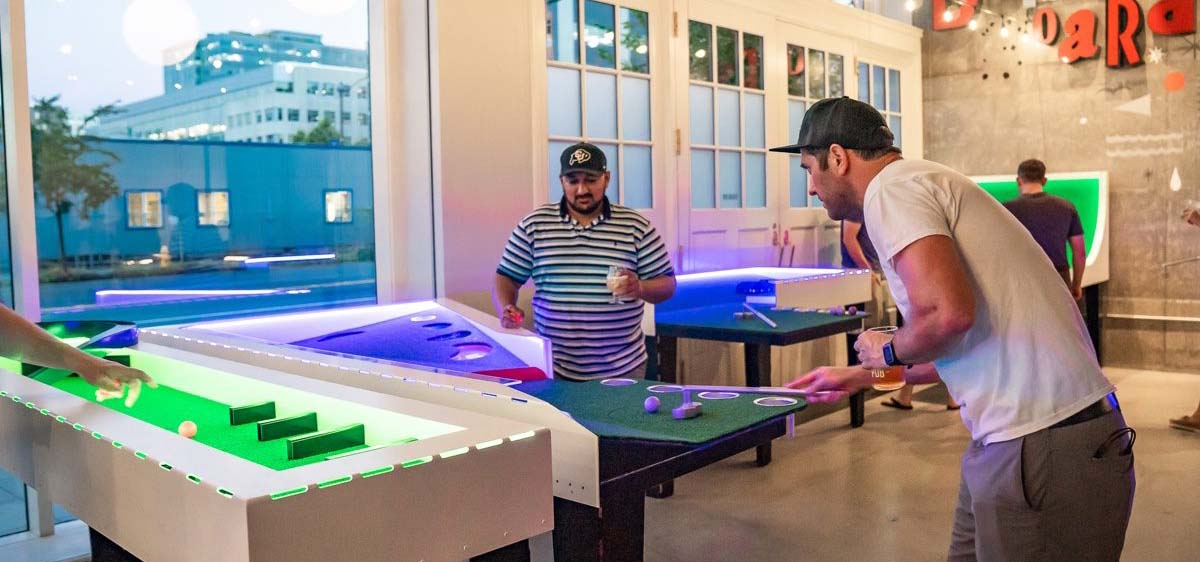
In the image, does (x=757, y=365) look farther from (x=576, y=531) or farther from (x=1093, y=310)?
(x=1093, y=310)

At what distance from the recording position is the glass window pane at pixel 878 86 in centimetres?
767

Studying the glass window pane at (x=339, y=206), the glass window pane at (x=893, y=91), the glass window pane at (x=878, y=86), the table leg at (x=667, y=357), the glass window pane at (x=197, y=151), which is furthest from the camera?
the glass window pane at (x=893, y=91)

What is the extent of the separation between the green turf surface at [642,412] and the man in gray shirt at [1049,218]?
4322mm

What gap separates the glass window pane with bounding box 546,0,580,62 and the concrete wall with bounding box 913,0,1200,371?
4405 mm

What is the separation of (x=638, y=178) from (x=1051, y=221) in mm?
2714

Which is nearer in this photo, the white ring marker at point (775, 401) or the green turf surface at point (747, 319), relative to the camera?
the white ring marker at point (775, 401)

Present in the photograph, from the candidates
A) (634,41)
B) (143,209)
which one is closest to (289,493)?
(143,209)

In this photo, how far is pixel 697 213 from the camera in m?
5.87

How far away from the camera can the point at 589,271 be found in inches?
154

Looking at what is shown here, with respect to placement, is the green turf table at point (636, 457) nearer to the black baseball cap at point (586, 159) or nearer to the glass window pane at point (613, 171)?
the black baseball cap at point (586, 159)

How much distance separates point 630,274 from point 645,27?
2.36 metres

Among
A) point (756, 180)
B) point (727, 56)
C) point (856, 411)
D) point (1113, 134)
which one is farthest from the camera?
point (1113, 134)

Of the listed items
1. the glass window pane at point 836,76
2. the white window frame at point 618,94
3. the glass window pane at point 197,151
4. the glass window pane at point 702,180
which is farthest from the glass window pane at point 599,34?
the glass window pane at point 836,76

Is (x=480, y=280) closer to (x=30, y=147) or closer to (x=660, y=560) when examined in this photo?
(x=660, y=560)
